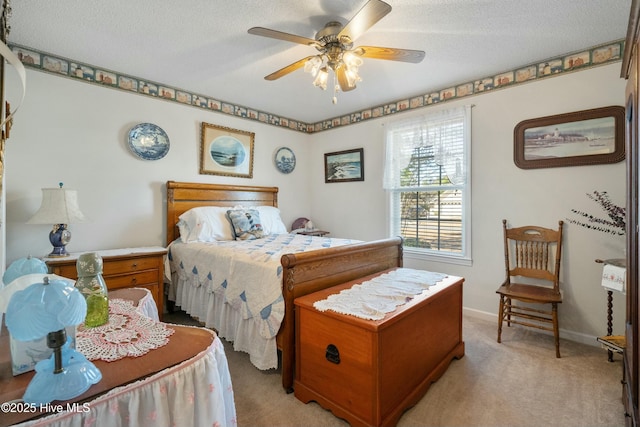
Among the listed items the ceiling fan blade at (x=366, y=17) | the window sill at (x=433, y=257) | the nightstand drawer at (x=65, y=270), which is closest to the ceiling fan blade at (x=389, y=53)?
the ceiling fan blade at (x=366, y=17)

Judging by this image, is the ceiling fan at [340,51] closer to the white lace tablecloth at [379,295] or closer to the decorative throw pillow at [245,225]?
the white lace tablecloth at [379,295]

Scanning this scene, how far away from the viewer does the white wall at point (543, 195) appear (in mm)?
2492

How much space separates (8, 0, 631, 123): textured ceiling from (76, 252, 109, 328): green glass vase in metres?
1.79

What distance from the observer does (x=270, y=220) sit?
3.82 meters

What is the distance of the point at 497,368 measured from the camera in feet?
7.23

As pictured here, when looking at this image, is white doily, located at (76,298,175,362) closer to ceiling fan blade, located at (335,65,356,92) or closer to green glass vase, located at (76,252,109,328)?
green glass vase, located at (76,252,109,328)

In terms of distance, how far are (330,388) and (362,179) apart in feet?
9.62

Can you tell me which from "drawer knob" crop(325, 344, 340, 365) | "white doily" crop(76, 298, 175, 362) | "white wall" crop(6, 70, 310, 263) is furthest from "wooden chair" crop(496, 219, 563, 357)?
"white wall" crop(6, 70, 310, 263)

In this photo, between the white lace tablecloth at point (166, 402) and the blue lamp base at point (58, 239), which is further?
the blue lamp base at point (58, 239)

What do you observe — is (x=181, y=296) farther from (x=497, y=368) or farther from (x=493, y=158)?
(x=493, y=158)

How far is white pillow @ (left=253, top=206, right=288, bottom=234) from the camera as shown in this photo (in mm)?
3714

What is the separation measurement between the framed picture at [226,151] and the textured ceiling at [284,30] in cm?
72

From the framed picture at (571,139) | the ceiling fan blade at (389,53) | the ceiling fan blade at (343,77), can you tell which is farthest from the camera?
the framed picture at (571,139)

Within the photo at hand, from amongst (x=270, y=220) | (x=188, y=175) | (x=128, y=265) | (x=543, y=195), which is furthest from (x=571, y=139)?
(x=128, y=265)
